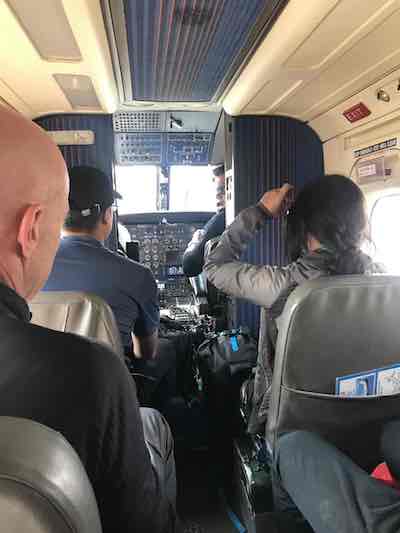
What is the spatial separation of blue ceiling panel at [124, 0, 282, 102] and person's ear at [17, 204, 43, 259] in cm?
117

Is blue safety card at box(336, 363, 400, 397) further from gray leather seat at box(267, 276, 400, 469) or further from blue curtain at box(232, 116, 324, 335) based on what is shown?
blue curtain at box(232, 116, 324, 335)

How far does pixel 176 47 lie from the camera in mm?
2105

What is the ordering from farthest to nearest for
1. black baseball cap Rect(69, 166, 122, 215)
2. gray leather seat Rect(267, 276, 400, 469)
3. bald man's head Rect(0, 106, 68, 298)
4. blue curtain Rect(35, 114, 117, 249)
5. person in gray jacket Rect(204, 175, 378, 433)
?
blue curtain Rect(35, 114, 117, 249) < black baseball cap Rect(69, 166, 122, 215) < person in gray jacket Rect(204, 175, 378, 433) < gray leather seat Rect(267, 276, 400, 469) < bald man's head Rect(0, 106, 68, 298)

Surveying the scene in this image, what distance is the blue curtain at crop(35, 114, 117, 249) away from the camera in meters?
3.09

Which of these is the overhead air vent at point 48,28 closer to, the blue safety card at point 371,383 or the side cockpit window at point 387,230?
the blue safety card at point 371,383

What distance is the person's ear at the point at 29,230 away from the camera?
90cm

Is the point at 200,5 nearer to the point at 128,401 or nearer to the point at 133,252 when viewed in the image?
the point at 128,401

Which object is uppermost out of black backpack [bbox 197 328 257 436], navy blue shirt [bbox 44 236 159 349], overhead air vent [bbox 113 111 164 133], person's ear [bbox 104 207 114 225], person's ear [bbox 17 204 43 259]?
overhead air vent [bbox 113 111 164 133]

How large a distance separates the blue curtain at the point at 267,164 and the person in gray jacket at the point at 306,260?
52.0 inches

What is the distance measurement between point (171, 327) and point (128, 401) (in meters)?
2.55

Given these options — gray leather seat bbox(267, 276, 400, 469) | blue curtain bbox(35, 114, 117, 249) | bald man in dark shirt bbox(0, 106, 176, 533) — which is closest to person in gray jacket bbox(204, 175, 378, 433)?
gray leather seat bbox(267, 276, 400, 469)

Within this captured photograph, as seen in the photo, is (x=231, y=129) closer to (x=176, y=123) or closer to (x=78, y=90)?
(x=176, y=123)

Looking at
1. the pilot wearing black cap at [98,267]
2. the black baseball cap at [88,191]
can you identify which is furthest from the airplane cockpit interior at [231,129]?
the black baseball cap at [88,191]

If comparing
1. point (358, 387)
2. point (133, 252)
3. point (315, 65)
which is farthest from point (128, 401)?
point (133, 252)
